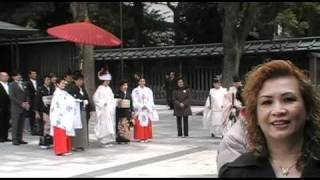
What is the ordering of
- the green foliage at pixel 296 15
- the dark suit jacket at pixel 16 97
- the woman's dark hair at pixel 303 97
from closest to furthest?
the woman's dark hair at pixel 303 97, the dark suit jacket at pixel 16 97, the green foliage at pixel 296 15

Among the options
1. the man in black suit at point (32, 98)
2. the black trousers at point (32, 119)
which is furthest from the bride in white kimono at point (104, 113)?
the black trousers at point (32, 119)

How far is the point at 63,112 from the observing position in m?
11.1

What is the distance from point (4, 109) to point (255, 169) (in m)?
12.3

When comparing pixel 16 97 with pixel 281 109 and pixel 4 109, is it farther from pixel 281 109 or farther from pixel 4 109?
pixel 281 109

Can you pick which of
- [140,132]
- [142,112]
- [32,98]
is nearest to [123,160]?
[140,132]

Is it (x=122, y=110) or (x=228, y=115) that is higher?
(x=122, y=110)

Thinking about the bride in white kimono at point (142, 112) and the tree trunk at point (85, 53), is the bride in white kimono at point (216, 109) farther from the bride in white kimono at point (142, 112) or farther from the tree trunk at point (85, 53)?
the tree trunk at point (85, 53)

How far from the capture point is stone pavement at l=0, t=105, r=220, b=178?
9008 millimetres

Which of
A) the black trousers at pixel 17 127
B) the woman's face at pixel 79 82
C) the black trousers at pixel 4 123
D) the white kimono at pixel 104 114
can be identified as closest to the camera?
the woman's face at pixel 79 82

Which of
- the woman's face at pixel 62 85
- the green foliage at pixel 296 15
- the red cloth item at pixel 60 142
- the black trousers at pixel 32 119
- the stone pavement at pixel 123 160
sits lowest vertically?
the stone pavement at pixel 123 160

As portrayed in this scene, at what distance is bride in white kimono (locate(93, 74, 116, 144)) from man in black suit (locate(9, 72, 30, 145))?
5.57 feet

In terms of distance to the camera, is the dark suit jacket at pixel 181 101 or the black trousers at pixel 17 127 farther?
the dark suit jacket at pixel 181 101

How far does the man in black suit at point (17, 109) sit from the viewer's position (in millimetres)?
12750

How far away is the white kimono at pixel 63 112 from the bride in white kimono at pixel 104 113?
1270 mm
